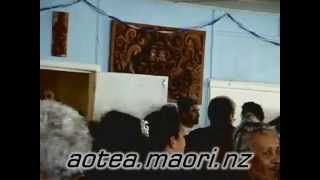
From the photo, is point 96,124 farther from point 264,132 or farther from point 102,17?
point 264,132

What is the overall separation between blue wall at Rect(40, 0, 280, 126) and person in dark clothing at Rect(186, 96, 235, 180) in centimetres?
3

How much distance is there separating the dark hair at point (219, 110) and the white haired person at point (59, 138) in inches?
15.7

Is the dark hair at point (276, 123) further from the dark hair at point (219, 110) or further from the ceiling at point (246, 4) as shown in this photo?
the ceiling at point (246, 4)

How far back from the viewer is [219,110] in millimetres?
1507

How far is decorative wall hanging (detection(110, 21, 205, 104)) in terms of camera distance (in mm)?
1458

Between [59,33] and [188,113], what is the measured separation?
47cm

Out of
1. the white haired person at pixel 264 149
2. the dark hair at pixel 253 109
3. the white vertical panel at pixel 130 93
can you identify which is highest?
the white vertical panel at pixel 130 93

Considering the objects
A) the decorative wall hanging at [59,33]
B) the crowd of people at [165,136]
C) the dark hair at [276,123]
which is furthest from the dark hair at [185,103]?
the decorative wall hanging at [59,33]

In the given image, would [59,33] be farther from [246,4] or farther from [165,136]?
[246,4]

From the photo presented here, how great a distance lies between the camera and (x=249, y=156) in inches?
60.2

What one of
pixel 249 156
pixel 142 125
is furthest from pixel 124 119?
pixel 249 156

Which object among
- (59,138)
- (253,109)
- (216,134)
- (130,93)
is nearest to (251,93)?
(253,109)

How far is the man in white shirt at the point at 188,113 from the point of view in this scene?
58.4 inches
